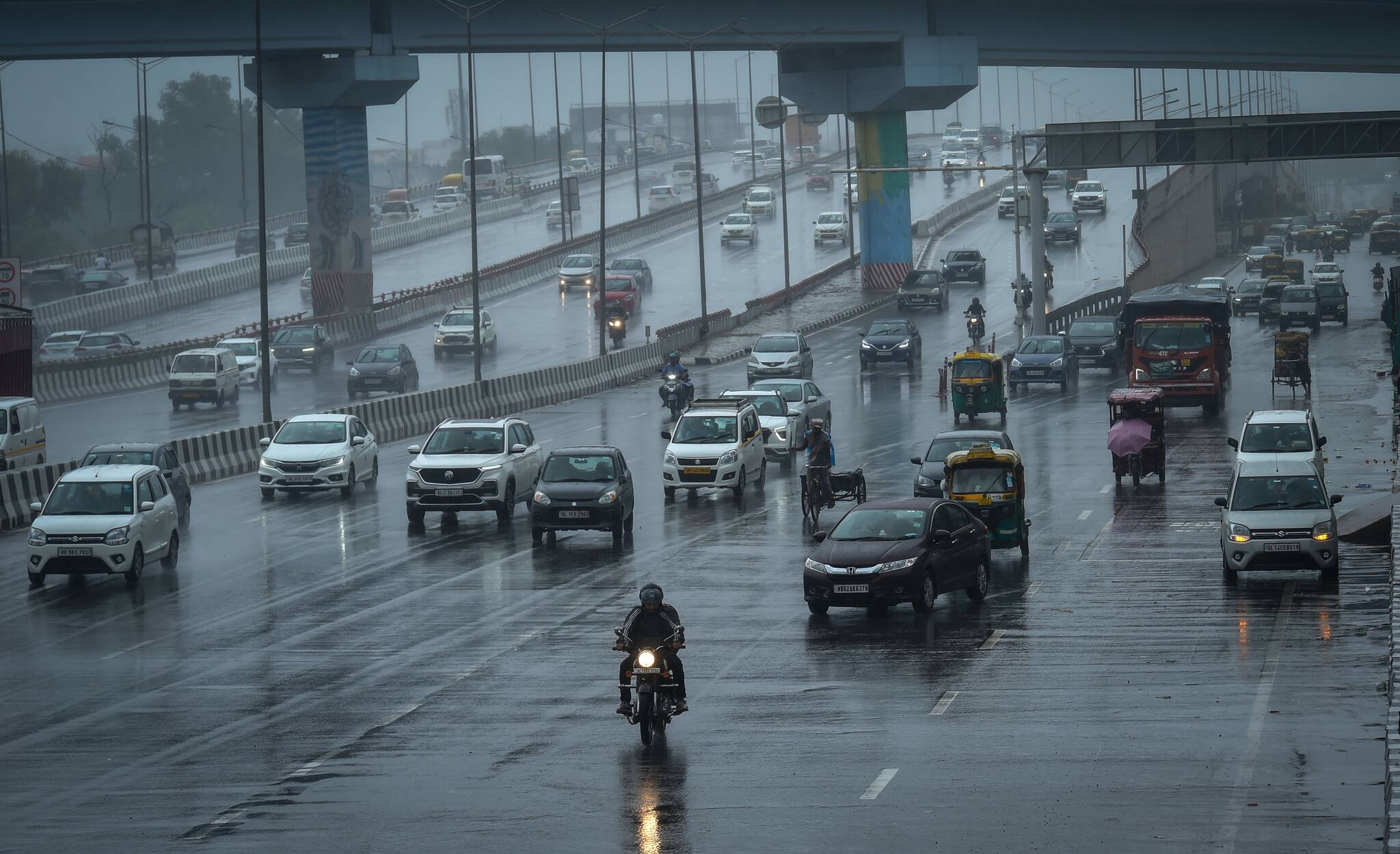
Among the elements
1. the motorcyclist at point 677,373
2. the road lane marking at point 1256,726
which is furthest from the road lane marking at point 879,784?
the motorcyclist at point 677,373

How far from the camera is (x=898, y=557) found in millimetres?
23031

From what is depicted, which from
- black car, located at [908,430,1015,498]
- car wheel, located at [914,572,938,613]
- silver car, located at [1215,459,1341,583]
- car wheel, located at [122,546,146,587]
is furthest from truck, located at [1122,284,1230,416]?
car wheel, located at [122,546,146,587]

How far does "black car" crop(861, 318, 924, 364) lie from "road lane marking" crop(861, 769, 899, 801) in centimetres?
4948

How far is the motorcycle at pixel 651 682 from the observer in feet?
53.2

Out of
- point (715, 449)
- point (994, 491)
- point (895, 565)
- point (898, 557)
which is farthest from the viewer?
point (715, 449)

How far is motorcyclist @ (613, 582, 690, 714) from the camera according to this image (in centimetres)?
1625

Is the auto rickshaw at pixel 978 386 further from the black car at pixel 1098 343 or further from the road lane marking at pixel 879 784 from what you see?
the road lane marking at pixel 879 784

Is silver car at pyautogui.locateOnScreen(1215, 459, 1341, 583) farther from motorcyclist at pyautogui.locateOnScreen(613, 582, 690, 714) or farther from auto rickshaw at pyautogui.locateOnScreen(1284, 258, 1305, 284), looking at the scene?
auto rickshaw at pyautogui.locateOnScreen(1284, 258, 1305, 284)

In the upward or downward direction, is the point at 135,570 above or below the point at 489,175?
below

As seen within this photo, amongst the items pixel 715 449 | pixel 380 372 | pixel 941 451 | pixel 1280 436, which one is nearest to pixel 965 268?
pixel 380 372

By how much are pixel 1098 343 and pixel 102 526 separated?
138 feet

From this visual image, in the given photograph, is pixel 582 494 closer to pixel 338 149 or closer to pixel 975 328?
pixel 975 328

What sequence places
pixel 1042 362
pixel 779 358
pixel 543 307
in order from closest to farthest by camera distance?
pixel 1042 362, pixel 779 358, pixel 543 307

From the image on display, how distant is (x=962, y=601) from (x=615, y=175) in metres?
126
